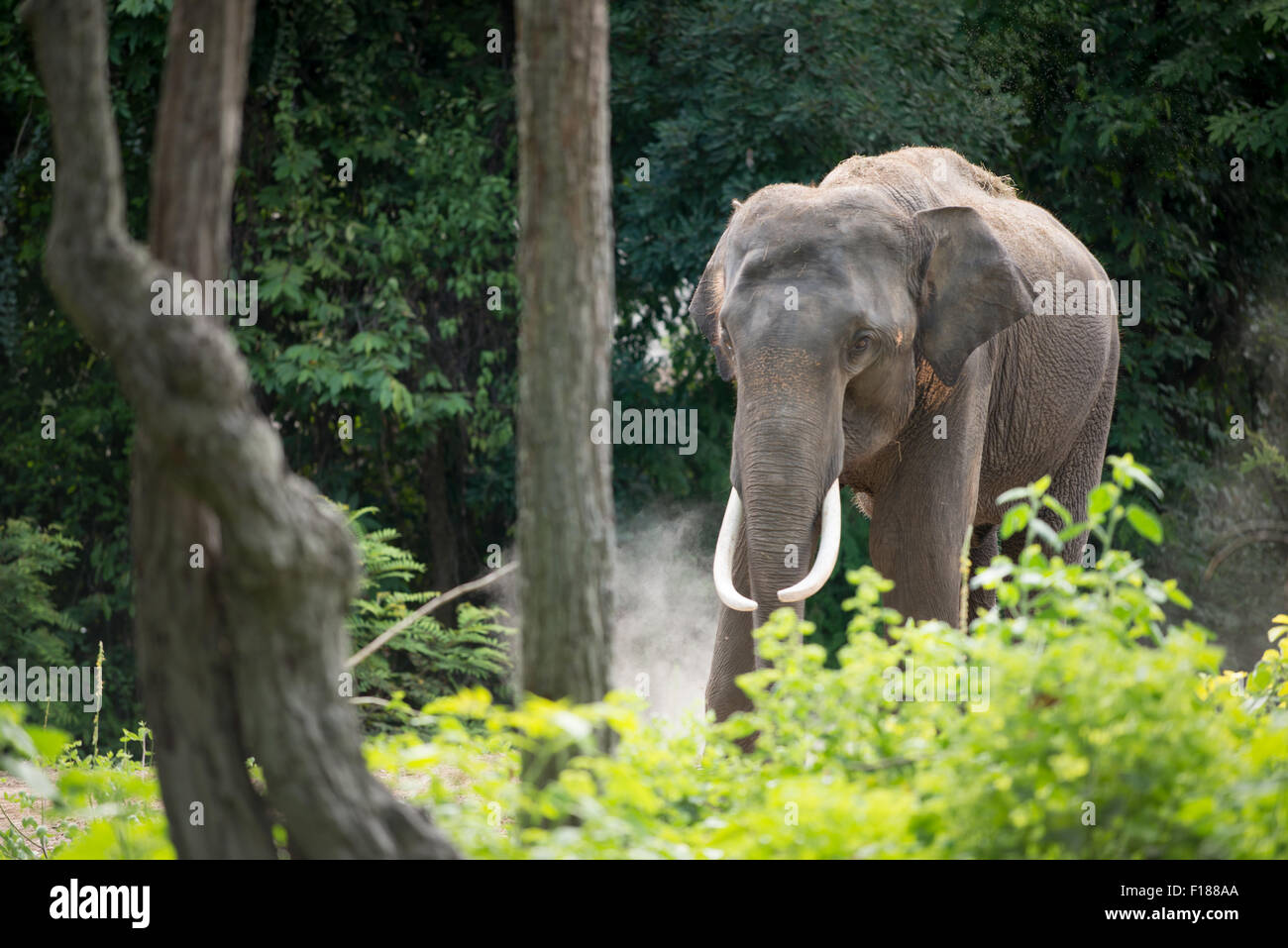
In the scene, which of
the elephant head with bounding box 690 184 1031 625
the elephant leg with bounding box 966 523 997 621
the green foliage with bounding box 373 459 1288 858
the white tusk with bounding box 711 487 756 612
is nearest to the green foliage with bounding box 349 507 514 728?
the elephant leg with bounding box 966 523 997 621

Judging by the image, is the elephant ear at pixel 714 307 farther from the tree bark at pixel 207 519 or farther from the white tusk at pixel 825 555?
the tree bark at pixel 207 519

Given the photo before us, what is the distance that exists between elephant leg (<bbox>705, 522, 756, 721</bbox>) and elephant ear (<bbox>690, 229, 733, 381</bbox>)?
840mm

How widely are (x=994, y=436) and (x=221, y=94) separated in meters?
5.62

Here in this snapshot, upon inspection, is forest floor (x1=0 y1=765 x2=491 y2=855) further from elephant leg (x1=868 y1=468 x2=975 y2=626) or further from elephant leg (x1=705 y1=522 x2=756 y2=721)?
elephant leg (x1=868 y1=468 x2=975 y2=626)

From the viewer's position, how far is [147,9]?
38.4 ft

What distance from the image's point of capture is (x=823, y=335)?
6.48m

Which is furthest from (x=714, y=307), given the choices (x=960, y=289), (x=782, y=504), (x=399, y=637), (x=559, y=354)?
(x=399, y=637)

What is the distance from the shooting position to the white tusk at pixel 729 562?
20.4ft

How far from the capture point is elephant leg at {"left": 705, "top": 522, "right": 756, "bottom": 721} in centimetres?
718

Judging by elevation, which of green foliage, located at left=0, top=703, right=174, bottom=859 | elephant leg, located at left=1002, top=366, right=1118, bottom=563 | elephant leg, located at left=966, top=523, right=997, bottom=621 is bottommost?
green foliage, located at left=0, top=703, right=174, bottom=859

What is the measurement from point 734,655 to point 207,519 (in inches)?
147

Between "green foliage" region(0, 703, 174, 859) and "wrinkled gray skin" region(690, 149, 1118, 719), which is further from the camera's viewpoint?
"wrinkled gray skin" region(690, 149, 1118, 719)
